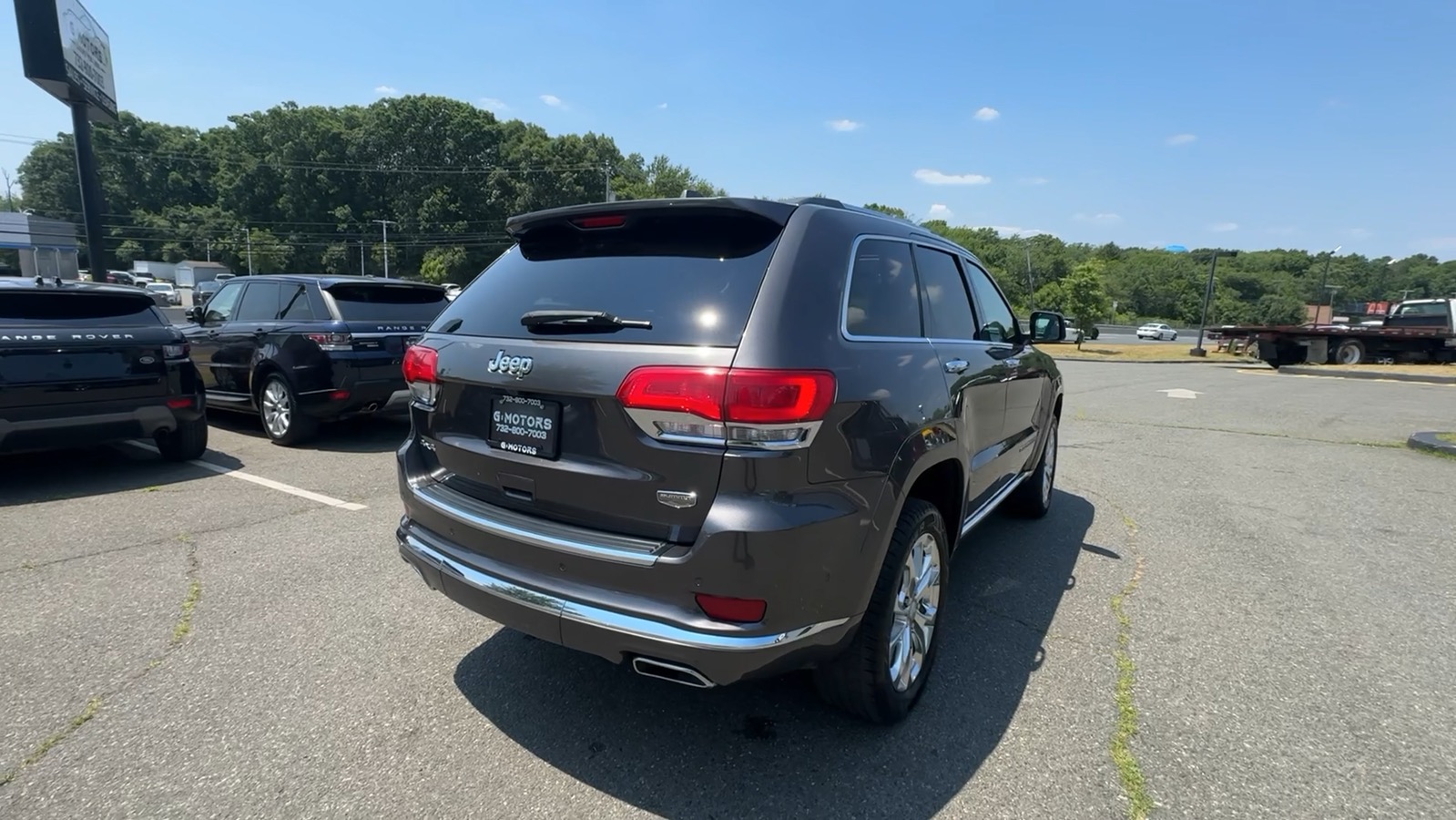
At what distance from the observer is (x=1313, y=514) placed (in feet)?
17.9

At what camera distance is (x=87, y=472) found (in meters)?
5.94

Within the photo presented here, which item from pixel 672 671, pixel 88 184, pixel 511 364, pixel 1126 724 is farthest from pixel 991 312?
pixel 88 184

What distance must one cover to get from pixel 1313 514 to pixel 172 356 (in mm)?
8995

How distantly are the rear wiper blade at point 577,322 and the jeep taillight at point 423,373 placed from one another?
0.52 meters

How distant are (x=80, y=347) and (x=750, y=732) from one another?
5.76 m

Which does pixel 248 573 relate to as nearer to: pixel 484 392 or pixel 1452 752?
pixel 484 392

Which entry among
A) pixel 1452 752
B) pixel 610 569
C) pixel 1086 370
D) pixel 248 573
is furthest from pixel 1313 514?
pixel 1086 370

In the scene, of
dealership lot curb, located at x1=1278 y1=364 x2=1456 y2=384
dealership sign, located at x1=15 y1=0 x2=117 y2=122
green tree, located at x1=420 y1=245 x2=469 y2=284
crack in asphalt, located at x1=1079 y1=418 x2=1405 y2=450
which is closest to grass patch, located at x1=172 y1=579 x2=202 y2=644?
crack in asphalt, located at x1=1079 y1=418 x2=1405 y2=450

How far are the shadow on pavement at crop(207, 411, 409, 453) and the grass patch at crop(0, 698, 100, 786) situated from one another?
3.91 meters

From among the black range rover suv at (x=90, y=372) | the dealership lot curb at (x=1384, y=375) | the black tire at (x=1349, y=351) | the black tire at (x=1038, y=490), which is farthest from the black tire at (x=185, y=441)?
the black tire at (x=1349, y=351)

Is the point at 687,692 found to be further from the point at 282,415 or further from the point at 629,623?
the point at 282,415

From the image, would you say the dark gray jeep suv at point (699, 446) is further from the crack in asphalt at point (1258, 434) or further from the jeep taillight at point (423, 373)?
the crack in asphalt at point (1258, 434)

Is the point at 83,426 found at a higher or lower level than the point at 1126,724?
higher

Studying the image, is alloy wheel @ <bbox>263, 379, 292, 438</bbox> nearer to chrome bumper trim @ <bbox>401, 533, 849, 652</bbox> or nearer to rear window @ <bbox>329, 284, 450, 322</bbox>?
rear window @ <bbox>329, 284, 450, 322</bbox>
